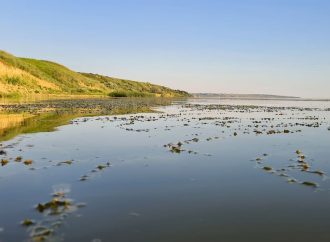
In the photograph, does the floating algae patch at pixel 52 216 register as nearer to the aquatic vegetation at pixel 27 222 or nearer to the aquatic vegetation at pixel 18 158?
the aquatic vegetation at pixel 27 222

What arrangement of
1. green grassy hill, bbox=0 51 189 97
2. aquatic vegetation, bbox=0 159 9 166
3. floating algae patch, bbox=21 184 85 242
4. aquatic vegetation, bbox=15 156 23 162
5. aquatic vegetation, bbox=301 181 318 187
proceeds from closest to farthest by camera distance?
floating algae patch, bbox=21 184 85 242
aquatic vegetation, bbox=301 181 318 187
aquatic vegetation, bbox=0 159 9 166
aquatic vegetation, bbox=15 156 23 162
green grassy hill, bbox=0 51 189 97

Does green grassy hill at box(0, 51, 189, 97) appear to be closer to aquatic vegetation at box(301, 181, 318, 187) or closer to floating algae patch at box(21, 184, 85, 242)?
floating algae patch at box(21, 184, 85, 242)

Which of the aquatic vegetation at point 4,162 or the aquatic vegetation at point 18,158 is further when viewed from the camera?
the aquatic vegetation at point 18,158

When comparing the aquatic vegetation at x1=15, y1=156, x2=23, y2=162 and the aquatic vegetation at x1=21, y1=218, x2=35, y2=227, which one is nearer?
the aquatic vegetation at x1=21, y1=218, x2=35, y2=227

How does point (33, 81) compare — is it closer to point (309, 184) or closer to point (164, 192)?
point (164, 192)

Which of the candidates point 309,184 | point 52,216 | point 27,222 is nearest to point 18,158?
point 52,216

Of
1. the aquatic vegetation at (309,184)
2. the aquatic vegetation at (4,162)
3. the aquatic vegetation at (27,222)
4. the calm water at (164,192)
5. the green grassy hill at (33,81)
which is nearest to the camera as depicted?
the calm water at (164,192)

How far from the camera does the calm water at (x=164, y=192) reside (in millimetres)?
7258

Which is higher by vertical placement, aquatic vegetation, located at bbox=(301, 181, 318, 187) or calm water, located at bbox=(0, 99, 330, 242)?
aquatic vegetation, located at bbox=(301, 181, 318, 187)

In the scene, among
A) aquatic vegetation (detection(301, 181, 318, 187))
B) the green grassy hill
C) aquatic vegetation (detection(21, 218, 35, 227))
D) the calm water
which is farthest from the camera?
the green grassy hill

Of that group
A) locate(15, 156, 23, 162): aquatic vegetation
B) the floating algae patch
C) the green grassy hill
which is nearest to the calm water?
the floating algae patch

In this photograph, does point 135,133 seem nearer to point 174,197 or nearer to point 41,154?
point 41,154

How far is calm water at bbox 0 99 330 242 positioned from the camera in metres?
7.26

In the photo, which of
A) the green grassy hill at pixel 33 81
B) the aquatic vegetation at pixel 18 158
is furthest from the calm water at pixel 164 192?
the green grassy hill at pixel 33 81
